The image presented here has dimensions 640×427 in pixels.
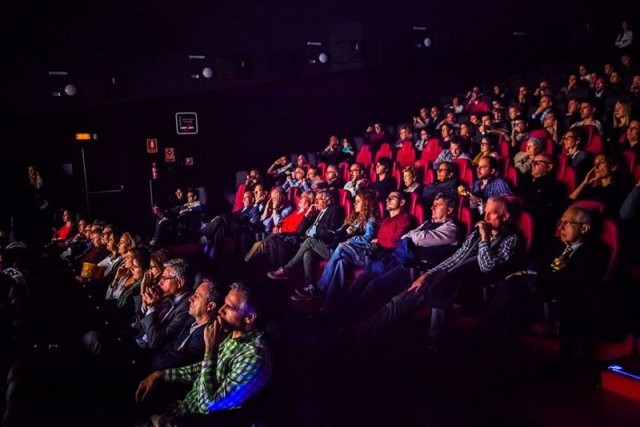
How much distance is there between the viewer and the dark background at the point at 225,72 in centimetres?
610

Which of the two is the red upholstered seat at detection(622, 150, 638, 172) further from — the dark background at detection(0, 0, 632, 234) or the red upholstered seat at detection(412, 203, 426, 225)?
the dark background at detection(0, 0, 632, 234)

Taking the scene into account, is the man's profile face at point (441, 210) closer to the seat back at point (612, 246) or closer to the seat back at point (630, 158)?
the seat back at point (612, 246)

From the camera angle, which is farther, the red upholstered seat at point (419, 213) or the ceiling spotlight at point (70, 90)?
the ceiling spotlight at point (70, 90)

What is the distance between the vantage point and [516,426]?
175cm

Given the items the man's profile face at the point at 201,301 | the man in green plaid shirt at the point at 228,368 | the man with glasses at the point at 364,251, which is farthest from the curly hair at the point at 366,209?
the man in green plaid shirt at the point at 228,368

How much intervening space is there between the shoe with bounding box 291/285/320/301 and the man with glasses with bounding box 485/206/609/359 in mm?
1265

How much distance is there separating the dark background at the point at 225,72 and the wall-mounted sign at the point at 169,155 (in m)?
0.08

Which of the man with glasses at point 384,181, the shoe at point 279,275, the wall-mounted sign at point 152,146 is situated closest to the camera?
the shoe at point 279,275

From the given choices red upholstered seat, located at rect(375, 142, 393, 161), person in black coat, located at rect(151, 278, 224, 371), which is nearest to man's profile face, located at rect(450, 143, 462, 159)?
red upholstered seat, located at rect(375, 142, 393, 161)

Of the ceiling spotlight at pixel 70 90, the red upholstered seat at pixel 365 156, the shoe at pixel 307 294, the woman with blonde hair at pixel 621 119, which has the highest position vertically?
the ceiling spotlight at pixel 70 90

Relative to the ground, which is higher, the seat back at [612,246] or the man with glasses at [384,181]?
the man with glasses at [384,181]

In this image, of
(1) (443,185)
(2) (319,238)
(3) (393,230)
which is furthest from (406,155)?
(3) (393,230)

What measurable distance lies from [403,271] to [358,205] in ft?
2.75

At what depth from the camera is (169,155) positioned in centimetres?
670
